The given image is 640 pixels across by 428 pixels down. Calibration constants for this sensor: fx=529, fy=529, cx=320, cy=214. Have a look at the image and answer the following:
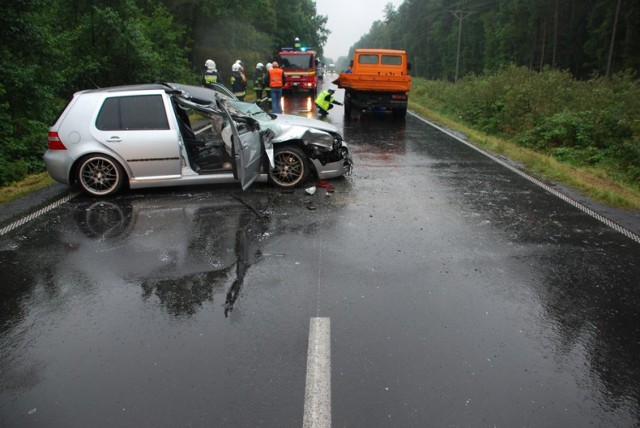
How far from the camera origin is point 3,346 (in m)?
3.93

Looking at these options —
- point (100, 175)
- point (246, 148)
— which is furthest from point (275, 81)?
point (246, 148)

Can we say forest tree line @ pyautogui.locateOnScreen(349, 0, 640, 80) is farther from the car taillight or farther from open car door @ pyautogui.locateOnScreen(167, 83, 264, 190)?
the car taillight

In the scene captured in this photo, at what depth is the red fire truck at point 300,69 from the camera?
1273 inches

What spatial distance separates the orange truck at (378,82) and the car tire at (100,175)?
12745 mm

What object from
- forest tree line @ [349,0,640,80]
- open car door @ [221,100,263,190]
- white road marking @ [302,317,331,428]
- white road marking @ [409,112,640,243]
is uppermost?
forest tree line @ [349,0,640,80]

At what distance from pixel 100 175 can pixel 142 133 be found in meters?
0.90

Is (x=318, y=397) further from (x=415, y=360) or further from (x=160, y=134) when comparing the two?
(x=160, y=134)

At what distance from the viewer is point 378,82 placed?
62.6 feet

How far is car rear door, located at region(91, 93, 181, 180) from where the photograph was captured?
25.8 ft

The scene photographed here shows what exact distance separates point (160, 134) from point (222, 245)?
2.74 metres

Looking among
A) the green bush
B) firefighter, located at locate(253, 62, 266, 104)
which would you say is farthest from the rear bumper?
firefighter, located at locate(253, 62, 266, 104)

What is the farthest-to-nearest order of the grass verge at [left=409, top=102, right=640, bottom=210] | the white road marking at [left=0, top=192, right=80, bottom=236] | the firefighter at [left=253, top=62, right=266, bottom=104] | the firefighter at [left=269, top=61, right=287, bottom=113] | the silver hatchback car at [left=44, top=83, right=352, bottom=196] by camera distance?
the firefighter at [left=253, top=62, right=266, bottom=104] → the firefighter at [left=269, top=61, right=287, bottom=113] → the grass verge at [left=409, top=102, right=640, bottom=210] → the silver hatchback car at [left=44, top=83, right=352, bottom=196] → the white road marking at [left=0, top=192, right=80, bottom=236]

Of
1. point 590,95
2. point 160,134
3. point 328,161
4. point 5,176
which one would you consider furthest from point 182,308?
point 590,95

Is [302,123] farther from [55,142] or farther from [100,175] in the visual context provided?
[55,142]
